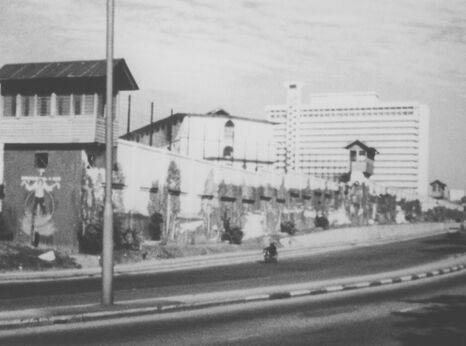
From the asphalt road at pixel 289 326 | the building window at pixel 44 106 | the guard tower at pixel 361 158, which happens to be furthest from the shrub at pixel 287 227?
the guard tower at pixel 361 158

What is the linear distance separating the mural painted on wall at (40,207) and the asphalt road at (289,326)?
1715 centimetres

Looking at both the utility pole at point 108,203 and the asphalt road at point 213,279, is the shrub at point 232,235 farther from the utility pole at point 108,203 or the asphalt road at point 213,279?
the utility pole at point 108,203

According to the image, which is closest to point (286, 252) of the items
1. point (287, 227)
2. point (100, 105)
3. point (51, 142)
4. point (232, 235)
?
point (232, 235)

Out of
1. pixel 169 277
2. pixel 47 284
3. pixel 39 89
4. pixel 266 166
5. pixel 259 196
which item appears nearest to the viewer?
pixel 47 284

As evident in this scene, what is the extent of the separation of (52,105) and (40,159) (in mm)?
2660

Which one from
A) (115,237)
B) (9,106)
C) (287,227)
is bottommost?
(287,227)

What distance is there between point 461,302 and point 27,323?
11.1 metres

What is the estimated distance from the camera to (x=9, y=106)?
33406 millimetres

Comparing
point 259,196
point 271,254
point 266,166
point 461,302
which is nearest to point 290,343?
point 461,302

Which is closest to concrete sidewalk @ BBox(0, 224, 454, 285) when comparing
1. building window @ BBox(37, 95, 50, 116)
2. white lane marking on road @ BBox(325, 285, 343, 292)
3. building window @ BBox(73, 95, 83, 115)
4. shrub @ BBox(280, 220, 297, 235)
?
shrub @ BBox(280, 220, 297, 235)

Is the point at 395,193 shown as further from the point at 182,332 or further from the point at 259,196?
the point at 182,332

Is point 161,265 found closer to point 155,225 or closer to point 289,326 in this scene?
point 155,225

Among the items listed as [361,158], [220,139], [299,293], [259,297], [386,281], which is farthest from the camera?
[361,158]

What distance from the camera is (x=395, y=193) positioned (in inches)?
3494
